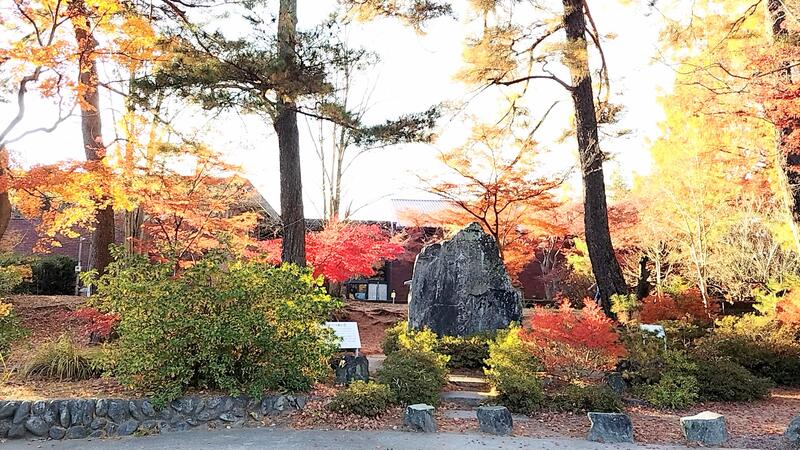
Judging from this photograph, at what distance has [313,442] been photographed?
5.43 metres

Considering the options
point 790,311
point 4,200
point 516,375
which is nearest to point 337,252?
point 4,200

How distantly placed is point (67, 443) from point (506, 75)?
900 cm

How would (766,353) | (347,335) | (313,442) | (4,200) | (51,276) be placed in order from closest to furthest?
(313,442) < (347,335) < (4,200) < (766,353) < (51,276)

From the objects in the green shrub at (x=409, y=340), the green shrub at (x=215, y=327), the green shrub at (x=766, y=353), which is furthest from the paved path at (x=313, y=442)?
the green shrub at (x=766, y=353)

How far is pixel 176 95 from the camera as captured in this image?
8.20 m

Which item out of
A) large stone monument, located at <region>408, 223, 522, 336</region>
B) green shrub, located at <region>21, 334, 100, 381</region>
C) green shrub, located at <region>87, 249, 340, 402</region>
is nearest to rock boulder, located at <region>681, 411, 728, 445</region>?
green shrub, located at <region>87, 249, 340, 402</region>

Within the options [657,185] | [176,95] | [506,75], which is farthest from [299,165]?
[657,185]

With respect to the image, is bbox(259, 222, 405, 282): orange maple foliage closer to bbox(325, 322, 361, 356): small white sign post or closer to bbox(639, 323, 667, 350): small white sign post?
bbox(325, 322, 361, 356): small white sign post

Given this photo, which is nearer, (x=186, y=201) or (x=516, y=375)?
(x=516, y=375)

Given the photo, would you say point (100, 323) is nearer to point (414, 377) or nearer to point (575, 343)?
point (414, 377)

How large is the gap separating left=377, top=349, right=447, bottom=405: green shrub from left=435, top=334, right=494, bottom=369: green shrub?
1938 mm

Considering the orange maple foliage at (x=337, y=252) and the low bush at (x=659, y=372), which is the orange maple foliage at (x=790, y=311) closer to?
the low bush at (x=659, y=372)

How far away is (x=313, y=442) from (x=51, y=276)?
47.5 ft

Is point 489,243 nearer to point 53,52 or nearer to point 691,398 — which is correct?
point 691,398
